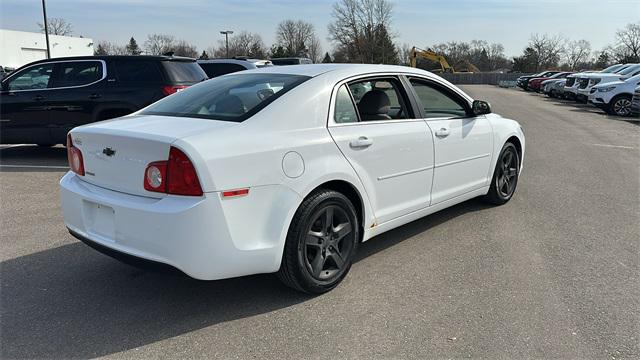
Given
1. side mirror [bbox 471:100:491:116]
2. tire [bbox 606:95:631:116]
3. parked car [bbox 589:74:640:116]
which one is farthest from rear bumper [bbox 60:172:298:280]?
tire [bbox 606:95:631:116]

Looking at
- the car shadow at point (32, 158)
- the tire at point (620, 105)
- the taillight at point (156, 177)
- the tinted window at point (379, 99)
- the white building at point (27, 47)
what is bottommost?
the car shadow at point (32, 158)

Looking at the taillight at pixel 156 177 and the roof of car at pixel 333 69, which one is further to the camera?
the roof of car at pixel 333 69

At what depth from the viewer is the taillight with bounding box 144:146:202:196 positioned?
2945 mm

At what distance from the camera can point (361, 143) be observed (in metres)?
3.82

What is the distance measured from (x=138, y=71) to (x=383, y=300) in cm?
664

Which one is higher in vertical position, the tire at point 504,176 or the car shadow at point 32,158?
the tire at point 504,176

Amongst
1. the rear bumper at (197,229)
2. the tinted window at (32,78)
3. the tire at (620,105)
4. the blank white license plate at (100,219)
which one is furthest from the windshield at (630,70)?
the blank white license plate at (100,219)

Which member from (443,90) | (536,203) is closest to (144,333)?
(443,90)

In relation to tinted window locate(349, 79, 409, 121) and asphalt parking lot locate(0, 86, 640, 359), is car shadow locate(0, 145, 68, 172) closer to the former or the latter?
asphalt parking lot locate(0, 86, 640, 359)

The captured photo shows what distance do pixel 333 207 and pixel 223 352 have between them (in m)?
1.24

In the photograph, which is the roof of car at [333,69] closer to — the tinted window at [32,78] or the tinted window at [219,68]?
the tinted window at [32,78]

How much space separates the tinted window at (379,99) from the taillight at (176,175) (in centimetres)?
157

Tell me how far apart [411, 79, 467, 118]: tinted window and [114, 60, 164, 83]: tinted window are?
203 inches

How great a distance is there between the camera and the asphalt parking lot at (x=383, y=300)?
300 cm
